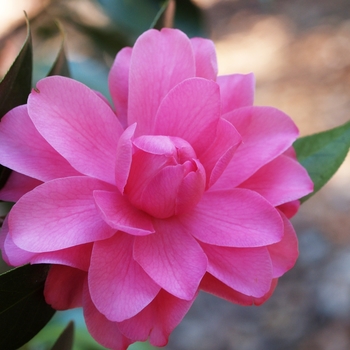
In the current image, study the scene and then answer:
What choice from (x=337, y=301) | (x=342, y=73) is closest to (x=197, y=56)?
(x=337, y=301)

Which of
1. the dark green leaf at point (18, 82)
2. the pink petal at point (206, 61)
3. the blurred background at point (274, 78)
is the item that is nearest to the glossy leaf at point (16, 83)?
the dark green leaf at point (18, 82)

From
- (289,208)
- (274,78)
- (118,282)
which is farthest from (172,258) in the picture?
(274,78)

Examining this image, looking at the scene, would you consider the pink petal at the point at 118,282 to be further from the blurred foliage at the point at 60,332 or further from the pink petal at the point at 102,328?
the blurred foliage at the point at 60,332

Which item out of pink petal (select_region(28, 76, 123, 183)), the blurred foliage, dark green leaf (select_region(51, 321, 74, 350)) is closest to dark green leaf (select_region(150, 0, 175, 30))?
pink petal (select_region(28, 76, 123, 183))

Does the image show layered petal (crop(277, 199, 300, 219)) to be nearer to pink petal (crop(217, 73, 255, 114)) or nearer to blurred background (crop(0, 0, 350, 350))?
pink petal (crop(217, 73, 255, 114))

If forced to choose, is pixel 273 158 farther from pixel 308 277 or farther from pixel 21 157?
pixel 308 277
